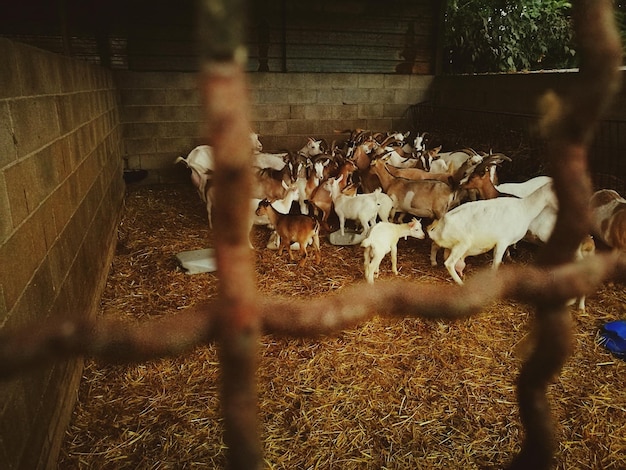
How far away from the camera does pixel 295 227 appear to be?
4.75 m

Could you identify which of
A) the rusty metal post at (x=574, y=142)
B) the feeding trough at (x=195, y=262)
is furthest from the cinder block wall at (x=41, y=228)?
the rusty metal post at (x=574, y=142)

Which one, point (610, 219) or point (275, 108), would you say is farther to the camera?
point (275, 108)

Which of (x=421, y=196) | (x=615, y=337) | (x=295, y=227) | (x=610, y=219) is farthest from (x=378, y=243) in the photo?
(x=610, y=219)

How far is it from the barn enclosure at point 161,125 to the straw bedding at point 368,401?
0.10 feet

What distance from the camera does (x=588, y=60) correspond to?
1.71 ft

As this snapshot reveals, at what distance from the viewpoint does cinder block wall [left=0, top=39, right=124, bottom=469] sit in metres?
1.78

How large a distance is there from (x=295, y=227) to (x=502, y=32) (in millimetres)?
8346

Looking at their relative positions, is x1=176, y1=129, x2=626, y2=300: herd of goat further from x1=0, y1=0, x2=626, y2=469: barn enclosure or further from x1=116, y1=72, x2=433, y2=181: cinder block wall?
x1=116, y1=72, x2=433, y2=181: cinder block wall

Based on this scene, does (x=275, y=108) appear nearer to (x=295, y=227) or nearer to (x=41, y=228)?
(x=295, y=227)

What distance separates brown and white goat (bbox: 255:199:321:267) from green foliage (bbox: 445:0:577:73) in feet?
25.1

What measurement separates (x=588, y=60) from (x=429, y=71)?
10482 mm

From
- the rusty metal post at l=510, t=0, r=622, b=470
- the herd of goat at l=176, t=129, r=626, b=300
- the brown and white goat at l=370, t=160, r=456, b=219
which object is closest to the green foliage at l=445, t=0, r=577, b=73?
the herd of goat at l=176, t=129, r=626, b=300

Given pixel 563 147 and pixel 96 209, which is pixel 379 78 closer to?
pixel 96 209

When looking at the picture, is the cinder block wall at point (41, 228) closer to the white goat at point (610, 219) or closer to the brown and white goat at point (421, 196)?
the brown and white goat at point (421, 196)
